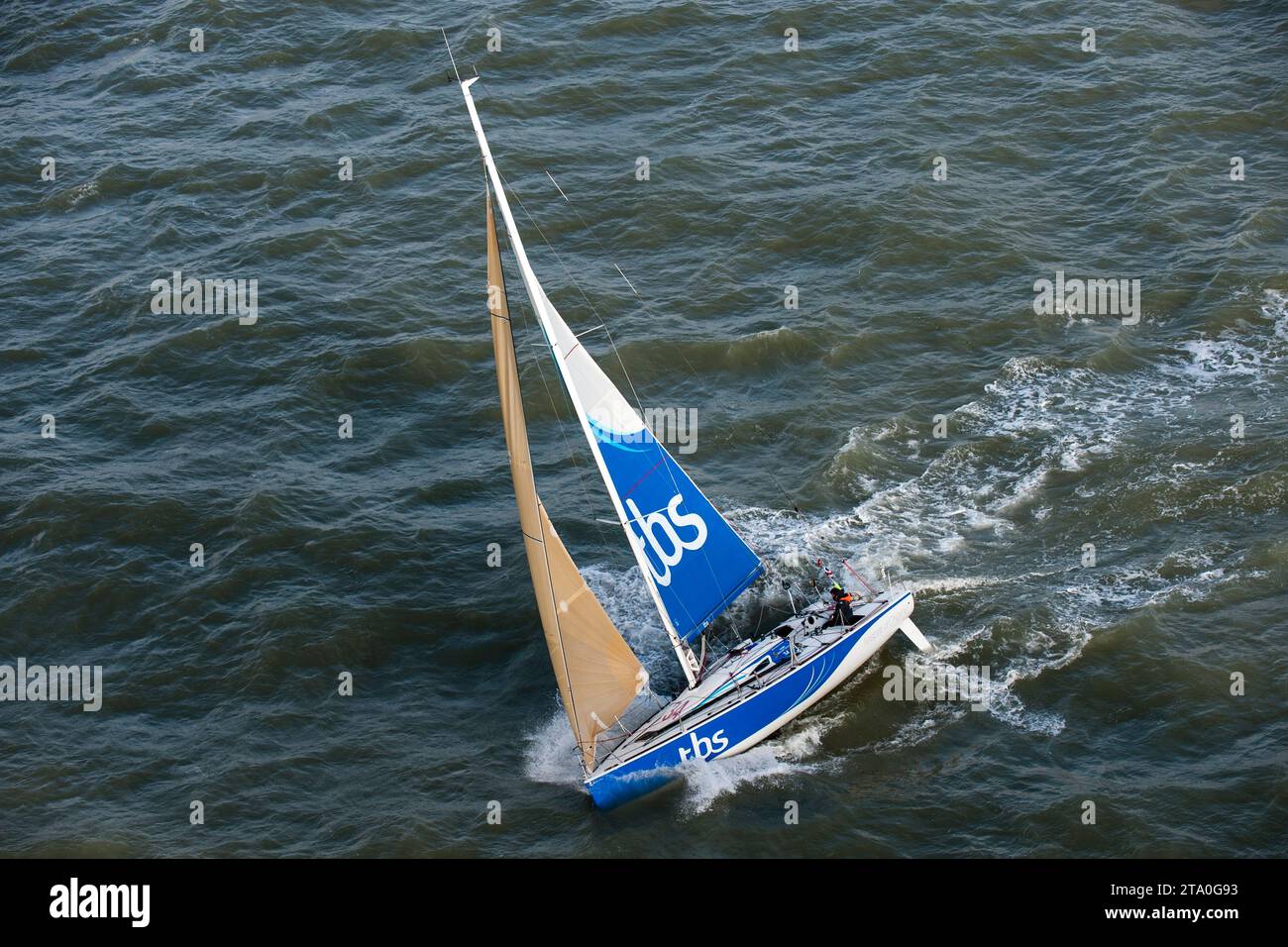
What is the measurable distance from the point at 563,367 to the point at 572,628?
18.3ft

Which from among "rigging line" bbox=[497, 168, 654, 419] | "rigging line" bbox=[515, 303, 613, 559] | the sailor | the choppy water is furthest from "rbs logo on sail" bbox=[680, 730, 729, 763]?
"rigging line" bbox=[497, 168, 654, 419]

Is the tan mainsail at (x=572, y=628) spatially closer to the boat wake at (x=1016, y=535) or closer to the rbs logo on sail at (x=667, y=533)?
the boat wake at (x=1016, y=535)

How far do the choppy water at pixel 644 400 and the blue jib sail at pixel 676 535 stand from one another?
8.67 feet

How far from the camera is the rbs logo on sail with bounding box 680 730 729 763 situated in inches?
1264

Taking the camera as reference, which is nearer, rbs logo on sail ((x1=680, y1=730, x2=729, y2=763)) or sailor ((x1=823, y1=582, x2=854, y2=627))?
rbs logo on sail ((x1=680, y1=730, x2=729, y2=763))

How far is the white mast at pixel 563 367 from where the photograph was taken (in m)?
29.5

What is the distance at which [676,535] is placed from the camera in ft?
110

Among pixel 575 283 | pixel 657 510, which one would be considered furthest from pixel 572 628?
pixel 575 283

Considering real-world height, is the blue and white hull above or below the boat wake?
below

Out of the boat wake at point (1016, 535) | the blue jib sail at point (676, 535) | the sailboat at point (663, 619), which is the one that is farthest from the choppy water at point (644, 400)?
the blue jib sail at point (676, 535)

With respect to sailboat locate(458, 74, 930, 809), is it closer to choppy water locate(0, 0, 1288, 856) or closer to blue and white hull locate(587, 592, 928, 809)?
blue and white hull locate(587, 592, 928, 809)

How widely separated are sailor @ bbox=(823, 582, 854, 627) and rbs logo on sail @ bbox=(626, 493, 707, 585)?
3.26 meters

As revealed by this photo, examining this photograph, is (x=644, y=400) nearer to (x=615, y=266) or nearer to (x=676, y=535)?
(x=615, y=266)
